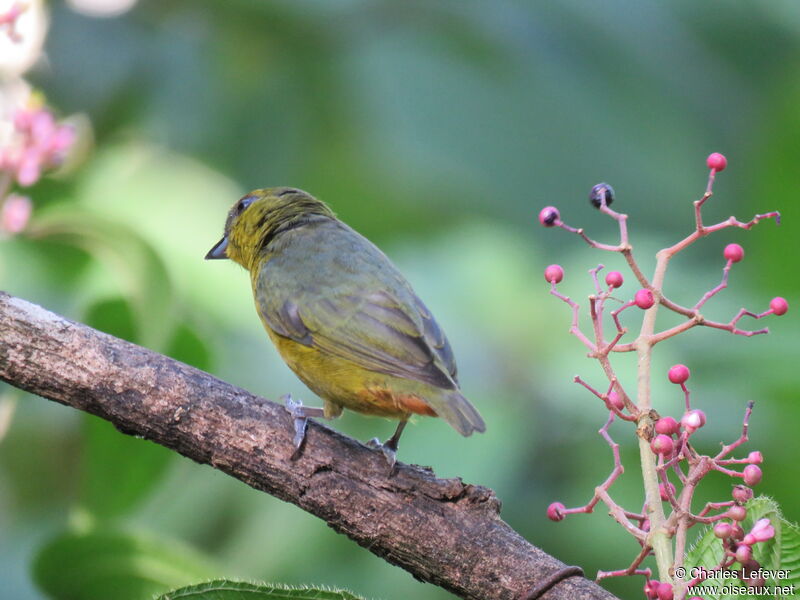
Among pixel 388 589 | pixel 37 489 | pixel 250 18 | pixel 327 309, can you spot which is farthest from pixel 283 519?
pixel 250 18

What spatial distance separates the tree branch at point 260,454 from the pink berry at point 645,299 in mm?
601

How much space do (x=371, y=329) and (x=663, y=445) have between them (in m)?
1.40

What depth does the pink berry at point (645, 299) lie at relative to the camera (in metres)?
2.10

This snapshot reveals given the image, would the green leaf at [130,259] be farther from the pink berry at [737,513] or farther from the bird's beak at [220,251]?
the pink berry at [737,513]

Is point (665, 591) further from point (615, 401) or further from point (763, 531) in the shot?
point (615, 401)

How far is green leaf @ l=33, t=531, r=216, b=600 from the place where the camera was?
2.68 metres

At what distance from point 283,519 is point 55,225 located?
1.54m

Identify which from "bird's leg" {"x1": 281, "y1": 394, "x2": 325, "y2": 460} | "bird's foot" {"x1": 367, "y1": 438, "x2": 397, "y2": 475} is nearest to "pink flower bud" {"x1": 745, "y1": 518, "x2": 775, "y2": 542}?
"bird's foot" {"x1": 367, "y1": 438, "x2": 397, "y2": 475}

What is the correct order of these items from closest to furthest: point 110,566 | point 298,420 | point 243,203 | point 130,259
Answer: point 298,420 < point 110,566 < point 130,259 < point 243,203

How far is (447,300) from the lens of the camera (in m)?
5.22

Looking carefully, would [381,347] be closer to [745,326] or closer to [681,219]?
[745,326]

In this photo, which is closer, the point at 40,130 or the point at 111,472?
the point at 111,472

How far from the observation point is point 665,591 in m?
1.92

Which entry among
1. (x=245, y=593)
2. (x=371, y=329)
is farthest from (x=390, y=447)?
(x=245, y=593)
